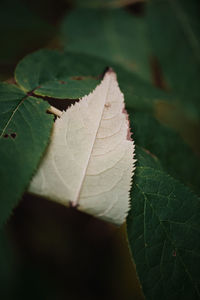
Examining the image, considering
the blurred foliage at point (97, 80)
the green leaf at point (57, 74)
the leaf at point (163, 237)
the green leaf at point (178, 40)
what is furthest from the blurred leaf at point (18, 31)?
the leaf at point (163, 237)

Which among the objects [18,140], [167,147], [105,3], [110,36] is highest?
[105,3]

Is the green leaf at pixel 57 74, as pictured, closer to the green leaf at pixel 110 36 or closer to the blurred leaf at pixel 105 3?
the green leaf at pixel 110 36

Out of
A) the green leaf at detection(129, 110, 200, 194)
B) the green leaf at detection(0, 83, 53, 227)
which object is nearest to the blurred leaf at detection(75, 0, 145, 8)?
the green leaf at detection(129, 110, 200, 194)

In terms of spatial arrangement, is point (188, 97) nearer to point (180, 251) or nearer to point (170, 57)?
point (170, 57)

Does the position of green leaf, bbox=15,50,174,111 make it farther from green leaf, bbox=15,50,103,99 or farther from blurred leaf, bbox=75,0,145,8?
blurred leaf, bbox=75,0,145,8

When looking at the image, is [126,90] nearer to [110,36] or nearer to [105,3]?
[110,36]

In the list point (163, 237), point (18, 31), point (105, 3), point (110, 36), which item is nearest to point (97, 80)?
point (163, 237)

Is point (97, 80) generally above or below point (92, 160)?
above
